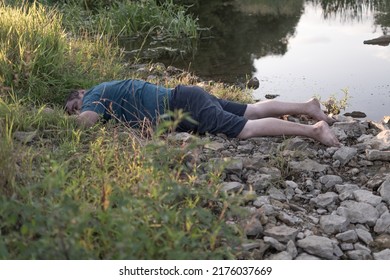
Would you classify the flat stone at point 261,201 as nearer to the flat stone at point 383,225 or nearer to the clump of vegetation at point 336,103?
the flat stone at point 383,225

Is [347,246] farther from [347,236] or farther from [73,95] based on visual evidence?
[73,95]

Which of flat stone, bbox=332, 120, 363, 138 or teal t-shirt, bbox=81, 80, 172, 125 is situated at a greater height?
teal t-shirt, bbox=81, 80, 172, 125

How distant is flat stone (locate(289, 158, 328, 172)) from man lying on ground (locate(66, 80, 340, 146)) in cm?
42

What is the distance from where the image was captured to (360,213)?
359 centimetres

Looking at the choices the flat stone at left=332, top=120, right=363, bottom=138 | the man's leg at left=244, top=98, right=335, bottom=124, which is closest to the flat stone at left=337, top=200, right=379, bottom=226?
the flat stone at left=332, top=120, right=363, bottom=138

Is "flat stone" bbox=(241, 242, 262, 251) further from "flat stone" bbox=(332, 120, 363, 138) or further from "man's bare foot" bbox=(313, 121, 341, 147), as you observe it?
"flat stone" bbox=(332, 120, 363, 138)

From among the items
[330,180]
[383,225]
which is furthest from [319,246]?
[330,180]

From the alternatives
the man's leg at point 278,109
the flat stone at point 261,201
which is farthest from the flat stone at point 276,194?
the man's leg at point 278,109

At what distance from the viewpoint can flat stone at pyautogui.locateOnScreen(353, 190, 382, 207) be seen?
3.74 metres

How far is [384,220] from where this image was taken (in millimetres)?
3516

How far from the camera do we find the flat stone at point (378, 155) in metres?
4.47

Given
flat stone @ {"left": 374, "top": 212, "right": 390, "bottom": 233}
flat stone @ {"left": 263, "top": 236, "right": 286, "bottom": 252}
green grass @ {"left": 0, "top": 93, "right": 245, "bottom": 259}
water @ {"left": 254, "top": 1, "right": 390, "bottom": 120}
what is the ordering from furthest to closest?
water @ {"left": 254, "top": 1, "right": 390, "bottom": 120} → flat stone @ {"left": 374, "top": 212, "right": 390, "bottom": 233} → flat stone @ {"left": 263, "top": 236, "right": 286, "bottom": 252} → green grass @ {"left": 0, "top": 93, "right": 245, "bottom": 259}

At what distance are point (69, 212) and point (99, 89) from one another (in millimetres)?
2642

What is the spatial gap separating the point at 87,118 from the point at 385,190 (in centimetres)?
229
